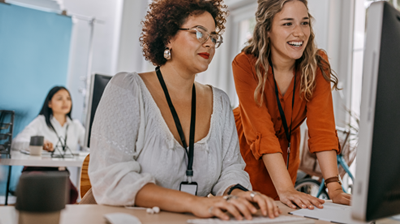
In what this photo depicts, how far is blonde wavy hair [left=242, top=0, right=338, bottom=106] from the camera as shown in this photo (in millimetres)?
1572

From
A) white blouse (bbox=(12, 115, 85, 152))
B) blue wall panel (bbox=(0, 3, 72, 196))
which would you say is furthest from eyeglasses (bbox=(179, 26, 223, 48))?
blue wall panel (bbox=(0, 3, 72, 196))

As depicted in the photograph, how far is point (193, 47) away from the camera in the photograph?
4.22 ft

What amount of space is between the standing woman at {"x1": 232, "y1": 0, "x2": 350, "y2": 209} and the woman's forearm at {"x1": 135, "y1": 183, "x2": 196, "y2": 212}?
23.9 inches

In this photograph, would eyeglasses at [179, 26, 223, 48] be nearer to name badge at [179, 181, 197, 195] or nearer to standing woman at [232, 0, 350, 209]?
standing woman at [232, 0, 350, 209]

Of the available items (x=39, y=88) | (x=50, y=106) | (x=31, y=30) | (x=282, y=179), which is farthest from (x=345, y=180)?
(x=31, y=30)

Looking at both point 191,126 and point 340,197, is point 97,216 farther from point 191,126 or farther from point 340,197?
point 340,197

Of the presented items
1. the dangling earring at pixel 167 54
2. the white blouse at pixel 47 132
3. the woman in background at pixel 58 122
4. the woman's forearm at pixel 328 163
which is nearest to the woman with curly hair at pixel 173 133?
the dangling earring at pixel 167 54

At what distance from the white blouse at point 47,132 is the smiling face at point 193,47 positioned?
2.33m

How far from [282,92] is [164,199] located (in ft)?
3.19

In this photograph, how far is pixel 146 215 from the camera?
0.86 meters

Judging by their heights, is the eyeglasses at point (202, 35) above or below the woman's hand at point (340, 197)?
above

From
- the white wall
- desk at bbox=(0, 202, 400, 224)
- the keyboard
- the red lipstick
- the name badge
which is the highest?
the white wall

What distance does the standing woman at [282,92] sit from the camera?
149 cm

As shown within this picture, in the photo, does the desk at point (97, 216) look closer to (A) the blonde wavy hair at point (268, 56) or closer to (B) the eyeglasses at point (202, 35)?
(B) the eyeglasses at point (202, 35)
